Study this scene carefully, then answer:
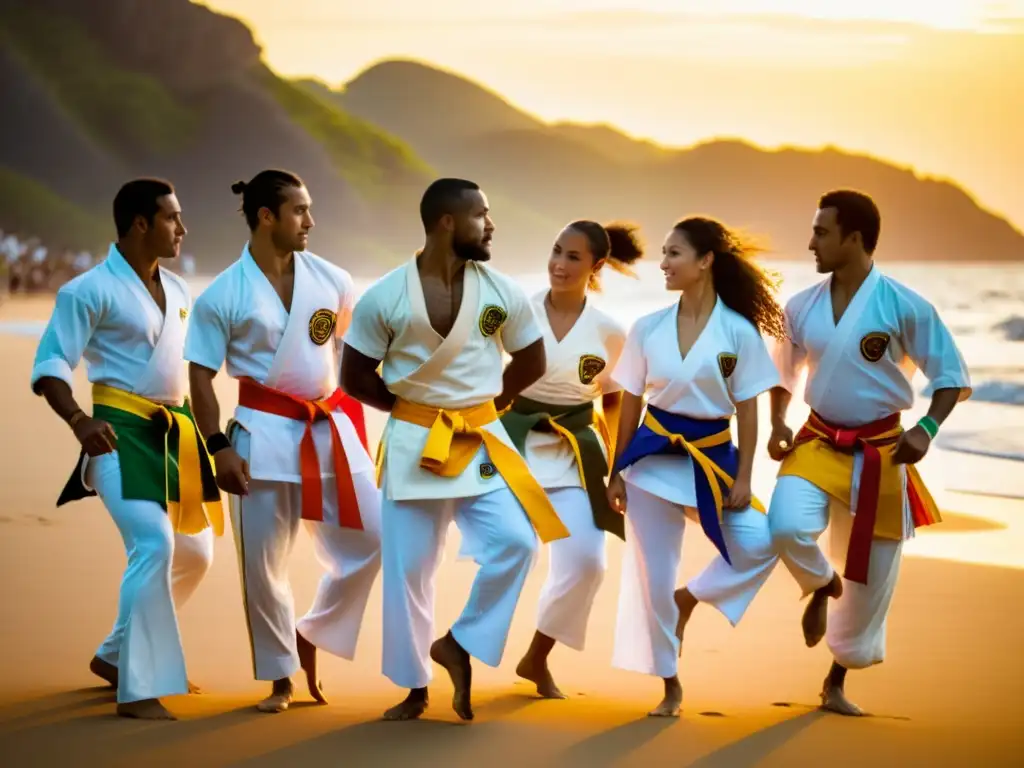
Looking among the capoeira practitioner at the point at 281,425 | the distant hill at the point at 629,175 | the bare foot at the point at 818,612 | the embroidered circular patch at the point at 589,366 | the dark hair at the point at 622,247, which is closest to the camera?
the capoeira practitioner at the point at 281,425

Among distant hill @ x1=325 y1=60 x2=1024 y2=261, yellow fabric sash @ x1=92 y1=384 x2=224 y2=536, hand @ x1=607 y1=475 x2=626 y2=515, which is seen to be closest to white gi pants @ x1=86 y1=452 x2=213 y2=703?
yellow fabric sash @ x1=92 y1=384 x2=224 y2=536

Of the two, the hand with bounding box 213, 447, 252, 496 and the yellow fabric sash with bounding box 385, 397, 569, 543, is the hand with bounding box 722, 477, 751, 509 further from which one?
the hand with bounding box 213, 447, 252, 496

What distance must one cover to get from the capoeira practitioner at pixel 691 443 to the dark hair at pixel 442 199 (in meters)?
0.76

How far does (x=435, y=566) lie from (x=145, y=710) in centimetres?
97

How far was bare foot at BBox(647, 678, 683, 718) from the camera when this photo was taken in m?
4.55

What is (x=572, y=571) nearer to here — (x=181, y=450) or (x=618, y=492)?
(x=618, y=492)

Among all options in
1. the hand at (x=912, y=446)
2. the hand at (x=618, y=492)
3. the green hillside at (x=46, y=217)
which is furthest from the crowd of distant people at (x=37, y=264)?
the hand at (x=912, y=446)

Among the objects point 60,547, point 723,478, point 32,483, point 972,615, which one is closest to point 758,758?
point 723,478

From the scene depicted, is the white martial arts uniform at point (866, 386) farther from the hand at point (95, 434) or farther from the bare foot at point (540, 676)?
the hand at point (95, 434)

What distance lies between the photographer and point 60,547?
719cm

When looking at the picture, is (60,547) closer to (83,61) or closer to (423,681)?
(423,681)

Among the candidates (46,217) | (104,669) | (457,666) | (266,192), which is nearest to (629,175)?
(46,217)

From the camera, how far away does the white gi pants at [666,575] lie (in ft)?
15.3

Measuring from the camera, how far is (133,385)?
15.2ft
